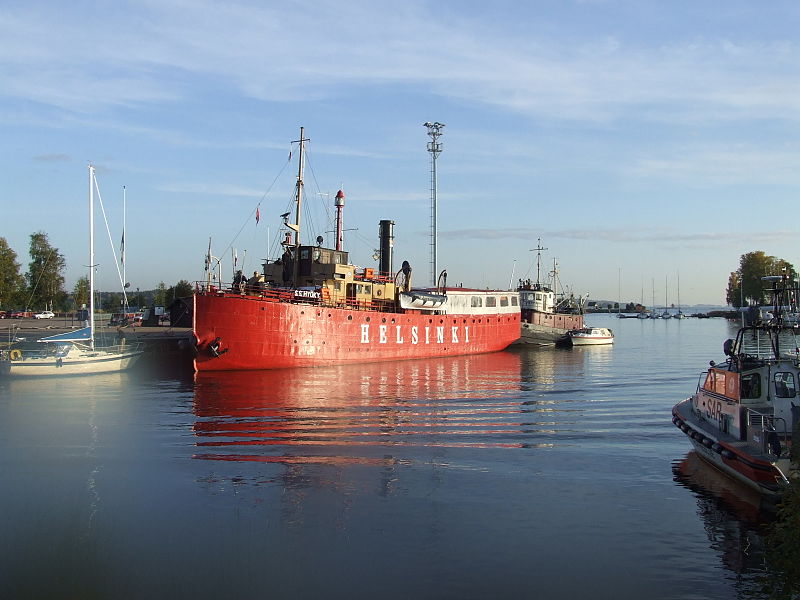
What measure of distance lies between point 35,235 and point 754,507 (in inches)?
3767

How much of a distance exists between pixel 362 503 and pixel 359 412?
1057cm

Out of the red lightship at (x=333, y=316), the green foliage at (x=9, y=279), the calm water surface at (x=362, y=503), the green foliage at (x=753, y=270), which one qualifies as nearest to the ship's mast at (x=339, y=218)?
the red lightship at (x=333, y=316)

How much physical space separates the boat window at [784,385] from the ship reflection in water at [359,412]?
6.02 metres

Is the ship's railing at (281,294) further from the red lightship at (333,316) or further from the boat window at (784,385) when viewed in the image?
the boat window at (784,385)

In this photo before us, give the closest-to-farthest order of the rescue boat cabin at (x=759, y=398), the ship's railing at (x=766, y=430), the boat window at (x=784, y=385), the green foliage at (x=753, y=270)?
1. the ship's railing at (x=766, y=430)
2. the rescue boat cabin at (x=759, y=398)
3. the boat window at (x=784, y=385)
4. the green foliage at (x=753, y=270)

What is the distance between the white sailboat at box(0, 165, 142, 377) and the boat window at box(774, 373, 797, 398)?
3044cm

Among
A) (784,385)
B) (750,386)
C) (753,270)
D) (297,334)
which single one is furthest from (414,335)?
(753,270)

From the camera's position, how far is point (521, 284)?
73188mm

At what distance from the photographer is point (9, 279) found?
8388 centimetres

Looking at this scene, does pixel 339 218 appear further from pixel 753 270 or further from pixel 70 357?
pixel 753 270

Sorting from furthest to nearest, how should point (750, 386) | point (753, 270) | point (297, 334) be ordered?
point (753, 270)
point (297, 334)
point (750, 386)

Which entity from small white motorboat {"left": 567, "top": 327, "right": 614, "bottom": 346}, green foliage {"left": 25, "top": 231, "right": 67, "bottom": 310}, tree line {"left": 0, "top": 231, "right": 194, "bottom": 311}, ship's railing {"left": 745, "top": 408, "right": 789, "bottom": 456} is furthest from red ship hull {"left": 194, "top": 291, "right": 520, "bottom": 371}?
green foliage {"left": 25, "top": 231, "right": 67, "bottom": 310}

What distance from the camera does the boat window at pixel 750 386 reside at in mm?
15516

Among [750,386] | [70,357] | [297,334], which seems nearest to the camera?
[750,386]
